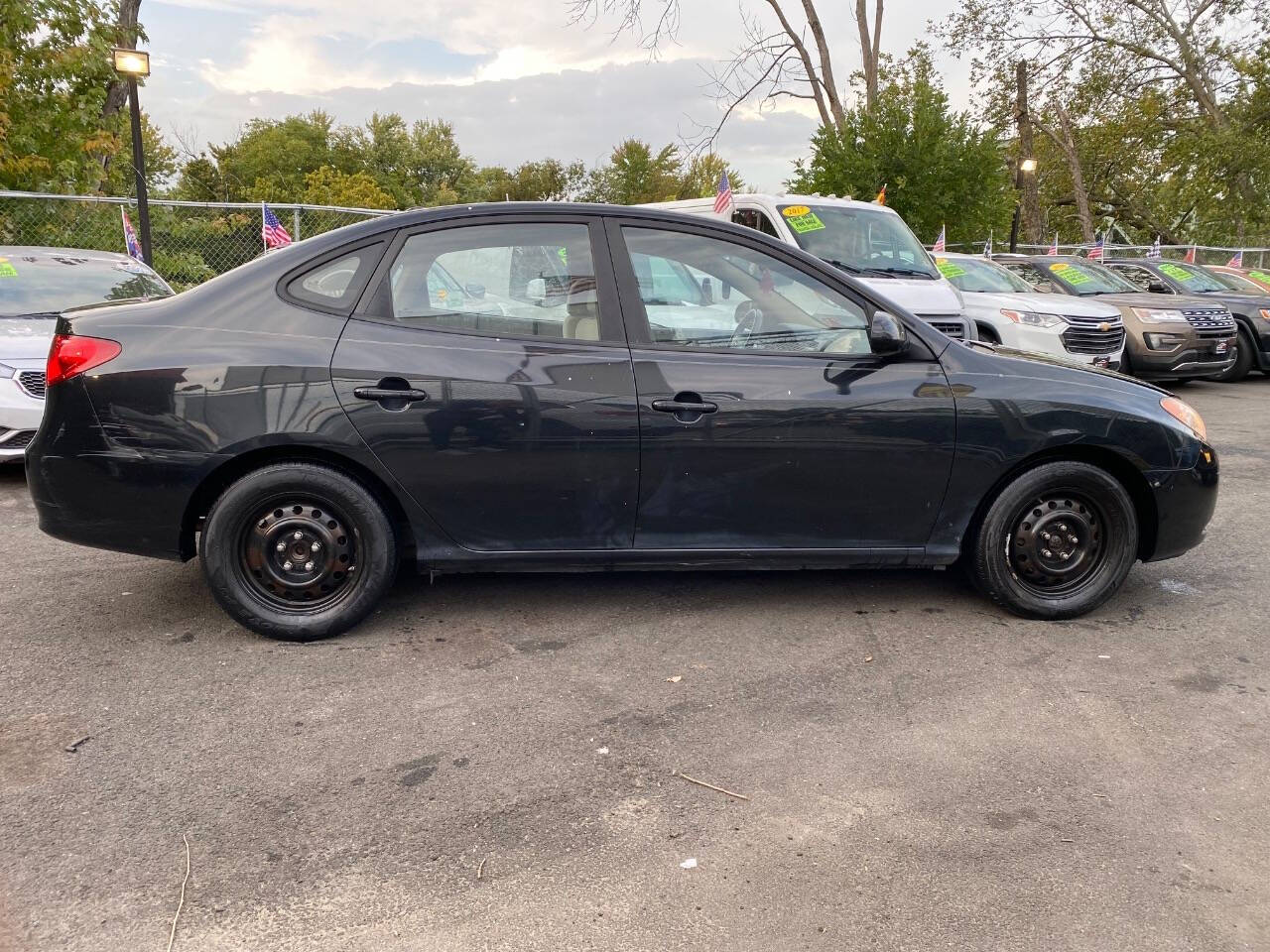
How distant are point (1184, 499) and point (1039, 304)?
7021 millimetres

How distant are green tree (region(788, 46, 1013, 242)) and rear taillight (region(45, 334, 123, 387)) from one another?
640 inches

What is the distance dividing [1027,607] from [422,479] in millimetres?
2616

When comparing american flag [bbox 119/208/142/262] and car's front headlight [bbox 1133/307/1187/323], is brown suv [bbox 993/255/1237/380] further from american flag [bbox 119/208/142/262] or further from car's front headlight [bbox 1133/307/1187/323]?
american flag [bbox 119/208/142/262]

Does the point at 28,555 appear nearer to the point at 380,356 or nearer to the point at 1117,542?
the point at 380,356

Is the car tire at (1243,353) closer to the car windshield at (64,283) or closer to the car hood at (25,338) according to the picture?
the car windshield at (64,283)

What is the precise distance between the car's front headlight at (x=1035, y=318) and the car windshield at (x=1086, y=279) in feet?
8.15

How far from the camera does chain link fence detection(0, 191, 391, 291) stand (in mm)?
11812

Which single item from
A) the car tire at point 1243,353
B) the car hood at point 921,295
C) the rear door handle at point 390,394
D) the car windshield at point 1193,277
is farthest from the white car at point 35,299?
the car windshield at point 1193,277

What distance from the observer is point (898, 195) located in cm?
1794

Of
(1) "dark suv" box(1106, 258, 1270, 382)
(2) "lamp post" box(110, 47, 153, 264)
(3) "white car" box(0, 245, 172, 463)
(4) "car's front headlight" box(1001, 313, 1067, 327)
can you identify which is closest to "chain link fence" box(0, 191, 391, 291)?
(2) "lamp post" box(110, 47, 153, 264)

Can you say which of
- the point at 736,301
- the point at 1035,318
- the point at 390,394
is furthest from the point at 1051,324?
the point at 390,394

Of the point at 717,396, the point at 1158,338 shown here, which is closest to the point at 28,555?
the point at 717,396

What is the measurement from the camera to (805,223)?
979 cm

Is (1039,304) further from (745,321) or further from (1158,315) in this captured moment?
(745,321)
